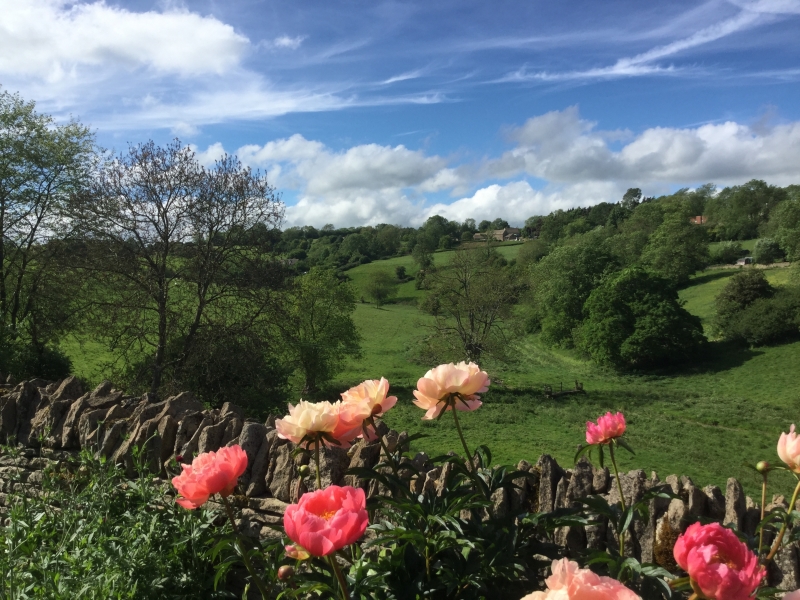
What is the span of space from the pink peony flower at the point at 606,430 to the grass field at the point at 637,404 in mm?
15774

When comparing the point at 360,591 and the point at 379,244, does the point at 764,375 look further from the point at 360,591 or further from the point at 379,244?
the point at 379,244

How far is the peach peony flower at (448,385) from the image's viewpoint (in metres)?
2.06

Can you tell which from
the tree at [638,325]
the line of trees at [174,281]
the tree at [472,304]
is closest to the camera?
the line of trees at [174,281]

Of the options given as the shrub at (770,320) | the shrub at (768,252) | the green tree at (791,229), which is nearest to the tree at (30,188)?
the shrub at (770,320)

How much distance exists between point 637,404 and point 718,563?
31359 millimetres

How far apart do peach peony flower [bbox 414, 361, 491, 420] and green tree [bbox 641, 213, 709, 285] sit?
56455 millimetres

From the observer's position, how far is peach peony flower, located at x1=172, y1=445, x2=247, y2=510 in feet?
5.84

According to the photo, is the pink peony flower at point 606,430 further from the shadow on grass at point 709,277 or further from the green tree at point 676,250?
the shadow on grass at point 709,277

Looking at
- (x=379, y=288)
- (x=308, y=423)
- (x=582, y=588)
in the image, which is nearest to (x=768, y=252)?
(x=379, y=288)

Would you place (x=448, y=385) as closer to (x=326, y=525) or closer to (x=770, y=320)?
(x=326, y=525)

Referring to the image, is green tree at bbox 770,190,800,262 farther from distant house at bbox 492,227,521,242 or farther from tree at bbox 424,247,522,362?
distant house at bbox 492,227,521,242

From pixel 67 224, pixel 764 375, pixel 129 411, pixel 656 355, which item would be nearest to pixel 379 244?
pixel 656 355

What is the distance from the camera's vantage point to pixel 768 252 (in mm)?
52906

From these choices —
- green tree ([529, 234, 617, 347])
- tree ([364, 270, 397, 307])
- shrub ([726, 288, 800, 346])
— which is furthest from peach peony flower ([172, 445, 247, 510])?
tree ([364, 270, 397, 307])
